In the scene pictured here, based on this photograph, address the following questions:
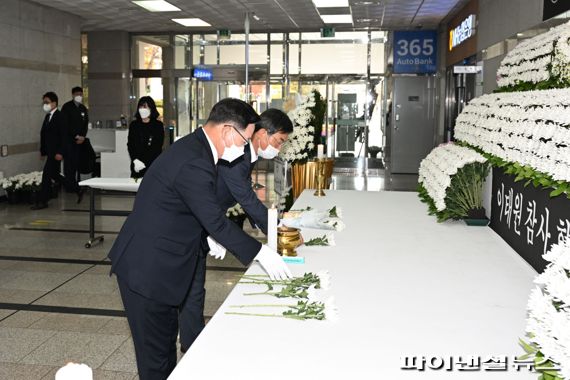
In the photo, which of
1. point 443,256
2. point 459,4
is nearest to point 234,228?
point 443,256

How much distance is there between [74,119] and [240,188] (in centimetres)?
833

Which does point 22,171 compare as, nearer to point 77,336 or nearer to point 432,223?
point 77,336

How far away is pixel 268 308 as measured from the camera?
6.93 ft

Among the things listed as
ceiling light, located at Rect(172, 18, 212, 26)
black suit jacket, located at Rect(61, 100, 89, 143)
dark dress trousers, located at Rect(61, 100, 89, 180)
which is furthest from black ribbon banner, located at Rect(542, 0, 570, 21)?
ceiling light, located at Rect(172, 18, 212, 26)

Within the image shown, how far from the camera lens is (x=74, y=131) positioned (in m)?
10.7

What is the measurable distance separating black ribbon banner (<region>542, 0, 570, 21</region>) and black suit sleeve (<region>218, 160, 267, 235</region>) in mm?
4101

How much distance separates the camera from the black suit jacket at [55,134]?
10.0 metres

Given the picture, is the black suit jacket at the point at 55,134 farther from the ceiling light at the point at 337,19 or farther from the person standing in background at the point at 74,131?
the ceiling light at the point at 337,19

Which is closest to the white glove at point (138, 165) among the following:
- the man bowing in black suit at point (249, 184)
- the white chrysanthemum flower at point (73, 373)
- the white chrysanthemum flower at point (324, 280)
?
the man bowing in black suit at point (249, 184)

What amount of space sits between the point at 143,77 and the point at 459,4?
8.34 m

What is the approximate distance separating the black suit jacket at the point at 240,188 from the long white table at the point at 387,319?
378 mm

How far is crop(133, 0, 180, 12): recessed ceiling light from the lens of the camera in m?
11.9

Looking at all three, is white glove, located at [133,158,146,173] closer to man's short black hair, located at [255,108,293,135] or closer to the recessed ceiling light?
man's short black hair, located at [255,108,293,135]

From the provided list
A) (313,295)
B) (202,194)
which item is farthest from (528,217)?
(202,194)
